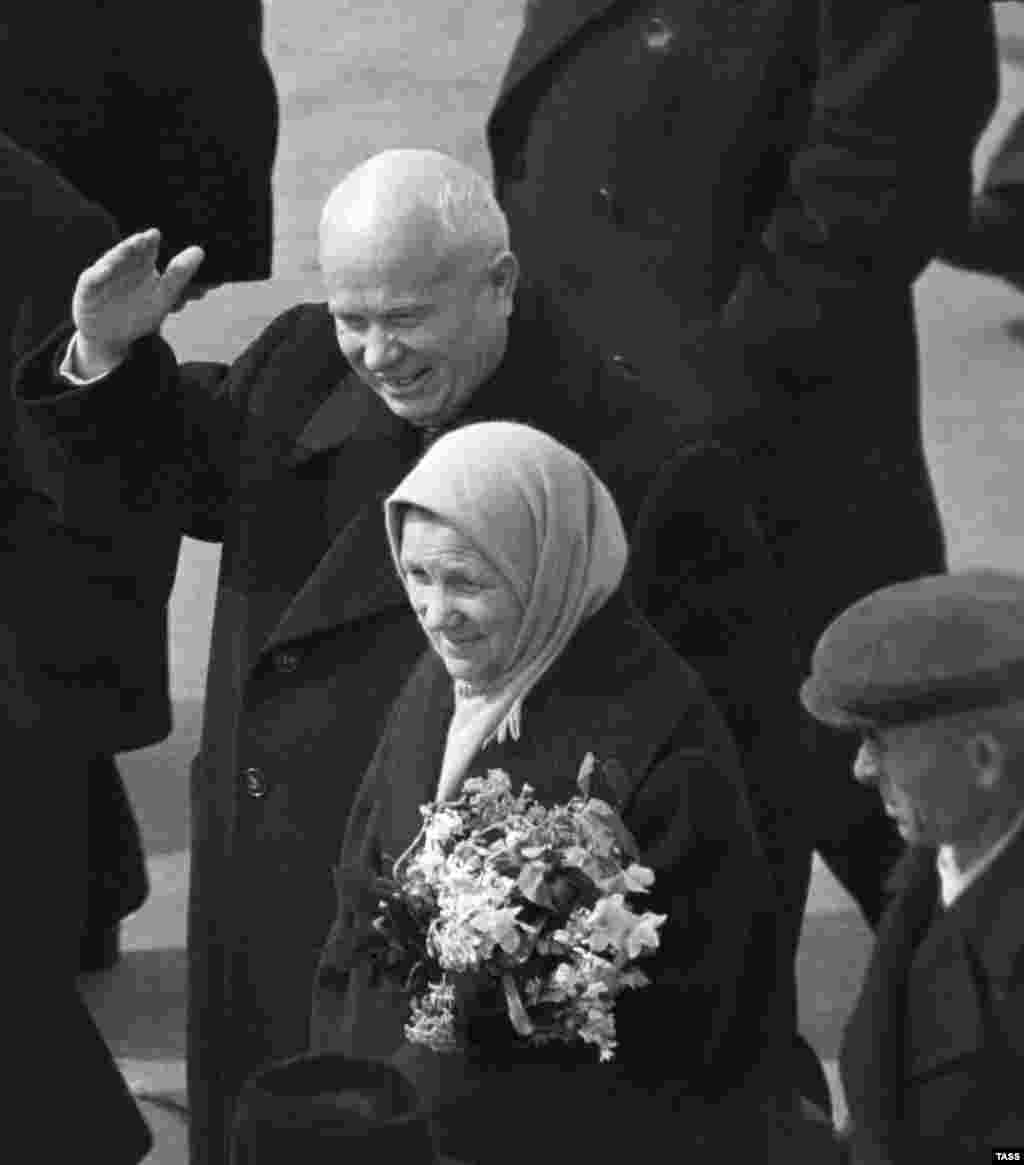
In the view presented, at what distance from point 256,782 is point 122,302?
2.24 feet

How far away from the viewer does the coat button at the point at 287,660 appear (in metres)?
6.18

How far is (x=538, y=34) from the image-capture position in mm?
7559

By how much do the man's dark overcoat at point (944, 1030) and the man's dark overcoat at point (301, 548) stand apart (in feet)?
4.55

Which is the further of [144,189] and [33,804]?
[144,189]

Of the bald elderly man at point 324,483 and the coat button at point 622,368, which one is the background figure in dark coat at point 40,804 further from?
the coat button at point 622,368

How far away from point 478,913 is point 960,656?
876mm

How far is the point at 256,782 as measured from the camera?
6.22m

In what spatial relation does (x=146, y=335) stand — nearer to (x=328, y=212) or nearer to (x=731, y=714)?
(x=328, y=212)

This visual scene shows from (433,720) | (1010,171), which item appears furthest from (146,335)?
(1010,171)

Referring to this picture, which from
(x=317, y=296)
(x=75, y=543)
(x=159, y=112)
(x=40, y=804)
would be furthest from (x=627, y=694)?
(x=317, y=296)

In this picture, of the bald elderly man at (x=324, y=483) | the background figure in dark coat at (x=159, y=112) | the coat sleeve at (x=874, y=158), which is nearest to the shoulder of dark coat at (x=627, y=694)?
the bald elderly man at (x=324, y=483)

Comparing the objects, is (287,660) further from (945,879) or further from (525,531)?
(945,879)

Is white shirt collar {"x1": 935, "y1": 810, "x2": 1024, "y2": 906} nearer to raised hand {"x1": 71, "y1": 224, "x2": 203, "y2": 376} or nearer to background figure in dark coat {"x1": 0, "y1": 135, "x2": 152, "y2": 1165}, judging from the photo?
raised hand {"x1": 71, "y1": 224, "x2": 203, "y2": 376}

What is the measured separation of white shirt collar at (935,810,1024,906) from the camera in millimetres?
4793
